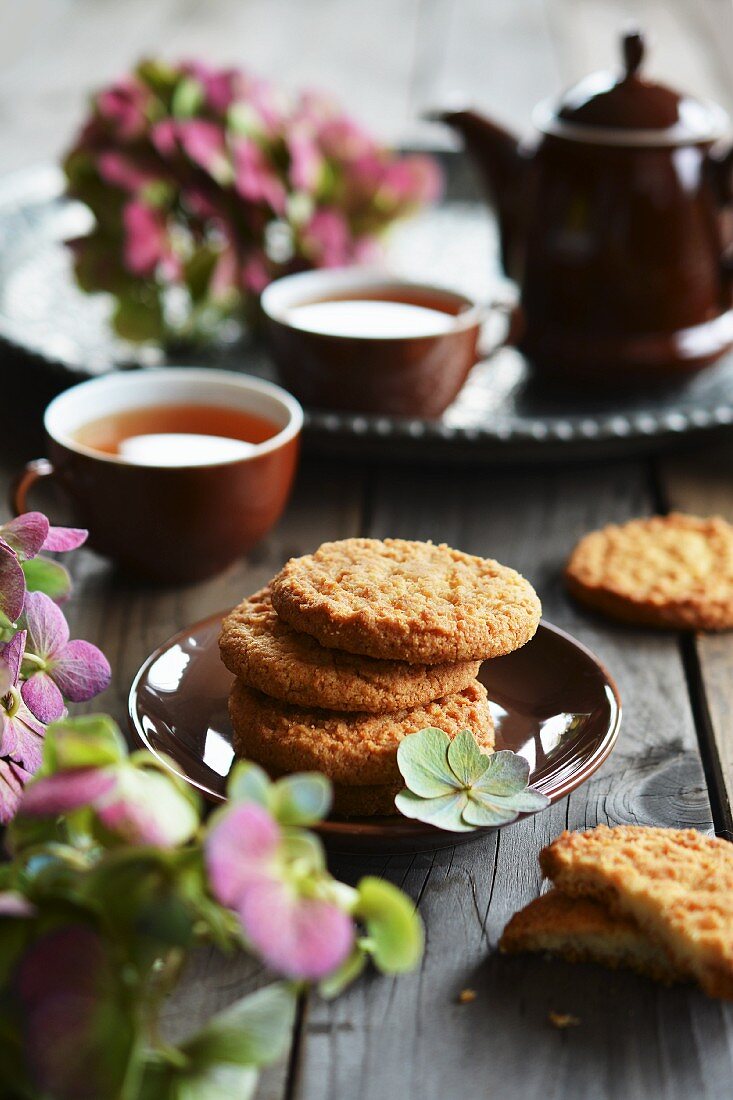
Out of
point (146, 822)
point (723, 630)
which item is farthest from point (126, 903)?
point (723, 630)

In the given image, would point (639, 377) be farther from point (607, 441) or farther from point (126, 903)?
point (126, 903)

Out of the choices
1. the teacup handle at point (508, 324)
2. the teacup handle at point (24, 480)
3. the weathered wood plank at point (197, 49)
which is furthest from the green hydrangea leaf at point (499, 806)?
the weathered wood plank at point (197, 49)

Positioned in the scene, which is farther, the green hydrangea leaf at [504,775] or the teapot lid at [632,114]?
the teapot lid at [632,114]

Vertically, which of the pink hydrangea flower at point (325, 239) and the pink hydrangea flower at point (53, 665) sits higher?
the pink hydrangea flower at point (53, 665)

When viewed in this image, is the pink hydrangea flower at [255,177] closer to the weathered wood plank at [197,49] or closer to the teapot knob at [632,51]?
the teapot knob at [632,51]

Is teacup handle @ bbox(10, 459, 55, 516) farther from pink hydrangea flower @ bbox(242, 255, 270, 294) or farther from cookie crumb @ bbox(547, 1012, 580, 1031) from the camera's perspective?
cookie crumb @ bbox(547, 1012, 580, 1031)

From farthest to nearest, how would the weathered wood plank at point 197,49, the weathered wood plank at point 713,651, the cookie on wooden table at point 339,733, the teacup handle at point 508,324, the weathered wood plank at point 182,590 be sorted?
1. the weathered wood plank at point 197,49
2. the teacup handle at point 508,324
3. the weathered wood plank at point 182,590
4. the weathered wood plank at point 713,651
5. the cookie on wooden table at point 339,733
